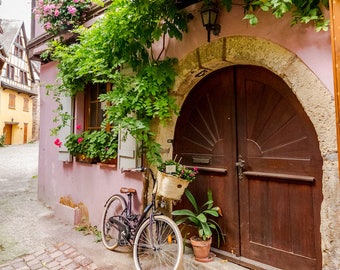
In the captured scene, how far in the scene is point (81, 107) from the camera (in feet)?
16.1

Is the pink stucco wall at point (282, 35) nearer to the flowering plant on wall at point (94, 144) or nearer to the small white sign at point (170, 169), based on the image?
the small white sign at point (170, 169)

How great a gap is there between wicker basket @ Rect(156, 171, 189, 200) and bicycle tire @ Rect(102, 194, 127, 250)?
39.5 inches

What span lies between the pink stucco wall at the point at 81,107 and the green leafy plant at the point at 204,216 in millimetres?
806

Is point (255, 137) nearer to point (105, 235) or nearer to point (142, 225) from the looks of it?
point (142, 225)

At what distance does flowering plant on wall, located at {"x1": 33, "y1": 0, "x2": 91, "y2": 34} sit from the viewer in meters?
4.69

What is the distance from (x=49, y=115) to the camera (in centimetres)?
564

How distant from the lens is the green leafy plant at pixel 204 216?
2869mm

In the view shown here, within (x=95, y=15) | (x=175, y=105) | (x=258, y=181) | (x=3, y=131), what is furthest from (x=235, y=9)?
(x=3, y=131)

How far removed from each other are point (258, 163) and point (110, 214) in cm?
248

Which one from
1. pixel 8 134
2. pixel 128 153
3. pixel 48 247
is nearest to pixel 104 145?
pixel 128 153

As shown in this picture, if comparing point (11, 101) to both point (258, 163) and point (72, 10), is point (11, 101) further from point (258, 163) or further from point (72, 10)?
point (258, 163)

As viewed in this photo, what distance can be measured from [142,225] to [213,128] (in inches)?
57.3

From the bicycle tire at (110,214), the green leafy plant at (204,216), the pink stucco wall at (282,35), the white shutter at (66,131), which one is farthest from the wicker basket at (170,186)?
the white shutter at (66,131)

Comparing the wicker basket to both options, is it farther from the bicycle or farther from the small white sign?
the bicycle
